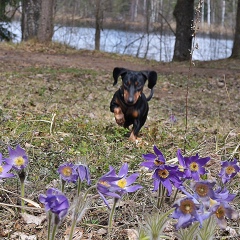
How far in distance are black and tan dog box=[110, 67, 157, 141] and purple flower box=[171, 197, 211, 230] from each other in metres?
2.88

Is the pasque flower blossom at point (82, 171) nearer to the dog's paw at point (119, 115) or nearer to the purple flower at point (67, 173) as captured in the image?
the purple flower at point (67, 173)

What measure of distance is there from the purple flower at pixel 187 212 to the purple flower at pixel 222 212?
0.07 meters

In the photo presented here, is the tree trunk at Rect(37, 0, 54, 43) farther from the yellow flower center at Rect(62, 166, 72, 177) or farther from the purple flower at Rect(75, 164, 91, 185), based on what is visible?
the purple flower at Rect(75, 164, 91, 185)

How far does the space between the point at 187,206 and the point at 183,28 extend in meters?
17.8

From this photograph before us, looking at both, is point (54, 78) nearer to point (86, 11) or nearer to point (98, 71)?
point (98, 71)

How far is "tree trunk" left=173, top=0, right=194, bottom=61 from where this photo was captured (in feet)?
60.3

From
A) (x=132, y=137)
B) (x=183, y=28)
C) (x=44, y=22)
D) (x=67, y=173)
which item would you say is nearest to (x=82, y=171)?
(x=67, y=173)

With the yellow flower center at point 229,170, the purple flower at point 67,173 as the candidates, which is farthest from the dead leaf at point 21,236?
the yellow flower center at point 229,170

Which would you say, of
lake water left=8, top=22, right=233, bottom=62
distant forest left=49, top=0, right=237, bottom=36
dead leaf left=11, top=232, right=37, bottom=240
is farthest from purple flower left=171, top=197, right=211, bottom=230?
distant forest left=49, top=0, right=237, bottom=36

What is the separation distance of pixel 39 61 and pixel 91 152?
10150 mm

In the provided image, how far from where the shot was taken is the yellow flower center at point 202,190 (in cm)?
150

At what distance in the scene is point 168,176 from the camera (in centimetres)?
186

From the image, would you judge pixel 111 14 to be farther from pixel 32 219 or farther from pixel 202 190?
pixel 202 190

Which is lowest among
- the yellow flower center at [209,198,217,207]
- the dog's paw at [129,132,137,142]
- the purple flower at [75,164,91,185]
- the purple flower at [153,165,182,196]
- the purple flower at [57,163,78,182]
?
the dog's paw at [129,132,137,142]
